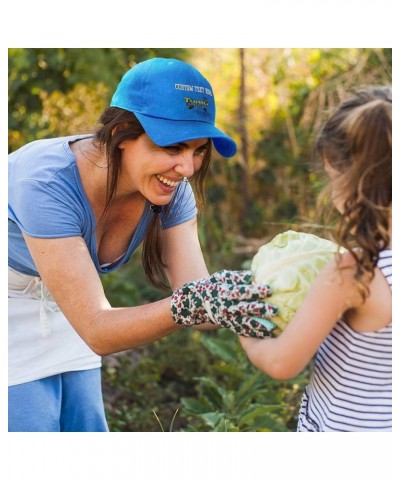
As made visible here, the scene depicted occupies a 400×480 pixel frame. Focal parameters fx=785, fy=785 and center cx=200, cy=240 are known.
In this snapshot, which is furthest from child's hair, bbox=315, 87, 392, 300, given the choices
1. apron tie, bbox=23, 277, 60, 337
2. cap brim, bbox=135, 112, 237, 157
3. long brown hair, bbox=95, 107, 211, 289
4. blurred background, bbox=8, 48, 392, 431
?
apron tie, bbox=23, 277, 60, 337

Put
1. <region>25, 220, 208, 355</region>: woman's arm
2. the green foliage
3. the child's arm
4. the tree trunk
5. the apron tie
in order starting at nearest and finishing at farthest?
the child's arm, <region>25, 220, 208, 355</region>: woman's arm, the apron tie, the green foliage, the tree trunk

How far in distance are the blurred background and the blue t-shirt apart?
0.77ft

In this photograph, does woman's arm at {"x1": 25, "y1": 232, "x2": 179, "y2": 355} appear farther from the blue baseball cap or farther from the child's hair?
the child's hair

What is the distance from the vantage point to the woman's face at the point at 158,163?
264 cm

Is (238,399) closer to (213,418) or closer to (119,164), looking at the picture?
(213,418)

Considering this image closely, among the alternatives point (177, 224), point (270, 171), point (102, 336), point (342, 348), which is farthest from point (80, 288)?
point (270, 171)

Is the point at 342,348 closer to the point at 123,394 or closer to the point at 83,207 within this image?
the point at 83,207

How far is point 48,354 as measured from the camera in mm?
3133

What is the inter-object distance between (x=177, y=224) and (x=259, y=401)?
1.48 m

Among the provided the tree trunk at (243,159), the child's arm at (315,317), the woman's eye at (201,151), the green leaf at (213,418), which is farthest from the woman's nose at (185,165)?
the tree trunk at (243,159)

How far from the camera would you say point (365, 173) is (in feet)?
6.98

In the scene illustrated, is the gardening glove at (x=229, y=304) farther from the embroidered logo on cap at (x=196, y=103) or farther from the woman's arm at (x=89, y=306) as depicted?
the embroidered logo on cap at (x=196, y=103)

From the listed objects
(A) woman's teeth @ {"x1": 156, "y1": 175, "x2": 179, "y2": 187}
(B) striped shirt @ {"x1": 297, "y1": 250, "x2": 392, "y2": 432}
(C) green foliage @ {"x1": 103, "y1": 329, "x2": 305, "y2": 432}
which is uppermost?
(A) woman's teeth @ {"x1": 156, "y1": 175, "x2": 179, "y2": 187}

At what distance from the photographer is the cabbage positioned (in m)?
2.22
